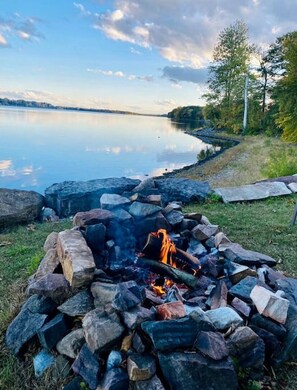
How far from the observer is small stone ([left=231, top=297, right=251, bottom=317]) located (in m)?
2.95

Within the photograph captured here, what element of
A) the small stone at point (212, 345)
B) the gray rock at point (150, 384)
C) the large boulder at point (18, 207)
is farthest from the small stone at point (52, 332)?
the large boulder at point (18, 207)

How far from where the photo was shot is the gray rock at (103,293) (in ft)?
9.69

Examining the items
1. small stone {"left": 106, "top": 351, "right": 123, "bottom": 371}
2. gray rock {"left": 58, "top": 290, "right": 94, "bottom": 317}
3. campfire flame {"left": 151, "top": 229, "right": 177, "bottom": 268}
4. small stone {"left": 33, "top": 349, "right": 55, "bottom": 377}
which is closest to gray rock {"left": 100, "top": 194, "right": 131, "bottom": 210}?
campfire flame {"left": 151, "top": 229, "right": 177, "bottom": 268}

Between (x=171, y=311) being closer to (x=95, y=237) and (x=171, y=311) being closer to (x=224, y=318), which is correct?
(x=224, y=318)

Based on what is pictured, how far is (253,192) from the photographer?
8.43 m

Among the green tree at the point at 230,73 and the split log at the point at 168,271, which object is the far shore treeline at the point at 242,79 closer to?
the green tree at the point at 230,73

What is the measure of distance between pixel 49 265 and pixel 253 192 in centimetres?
630

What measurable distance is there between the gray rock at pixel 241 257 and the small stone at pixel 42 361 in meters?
2.34

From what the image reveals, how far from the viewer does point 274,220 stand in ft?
21.5

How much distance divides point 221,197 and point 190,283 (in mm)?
4902

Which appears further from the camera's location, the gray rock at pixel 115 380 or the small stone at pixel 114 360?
the small stone at pixel 114 360

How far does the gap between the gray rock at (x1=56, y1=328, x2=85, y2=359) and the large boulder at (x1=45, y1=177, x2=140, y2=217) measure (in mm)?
4815

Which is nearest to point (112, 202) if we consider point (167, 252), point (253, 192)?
point (167, 252)

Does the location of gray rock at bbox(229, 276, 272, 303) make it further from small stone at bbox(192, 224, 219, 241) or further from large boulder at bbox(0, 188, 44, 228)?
large boulder at bbox(0, 188, 44, 228)
